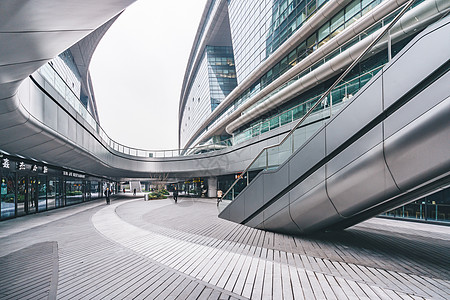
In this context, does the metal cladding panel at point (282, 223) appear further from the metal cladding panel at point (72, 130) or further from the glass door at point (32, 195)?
the glass door at point (32, 195)

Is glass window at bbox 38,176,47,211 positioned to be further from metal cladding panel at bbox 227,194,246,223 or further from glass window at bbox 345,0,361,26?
glass window at bbox 345,0,361,26

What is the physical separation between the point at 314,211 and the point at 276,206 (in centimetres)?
159

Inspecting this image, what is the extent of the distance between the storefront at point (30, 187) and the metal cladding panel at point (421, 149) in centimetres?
1620

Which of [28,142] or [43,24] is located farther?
[28,142]

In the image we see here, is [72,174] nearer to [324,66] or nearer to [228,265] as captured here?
[228,265]

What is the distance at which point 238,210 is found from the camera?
10133 mm

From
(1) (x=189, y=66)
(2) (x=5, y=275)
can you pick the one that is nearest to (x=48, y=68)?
(2) (x=5, y=275)

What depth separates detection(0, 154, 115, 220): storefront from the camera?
12.0 meters

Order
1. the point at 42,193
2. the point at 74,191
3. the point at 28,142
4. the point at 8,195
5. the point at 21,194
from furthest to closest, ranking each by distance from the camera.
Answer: the point at 74,191, the point at 42,193, the point at 21,194, the point at 8,195, the point at 28,142

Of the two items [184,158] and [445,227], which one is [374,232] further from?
[184,158]

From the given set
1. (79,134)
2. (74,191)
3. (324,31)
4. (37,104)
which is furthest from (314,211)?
(74,191)

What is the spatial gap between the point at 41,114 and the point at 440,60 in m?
10.7

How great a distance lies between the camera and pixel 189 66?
77.0 meters

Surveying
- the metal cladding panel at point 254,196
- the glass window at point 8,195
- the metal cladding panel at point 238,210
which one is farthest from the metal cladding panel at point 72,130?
the metal cladding panel at point 254,196
